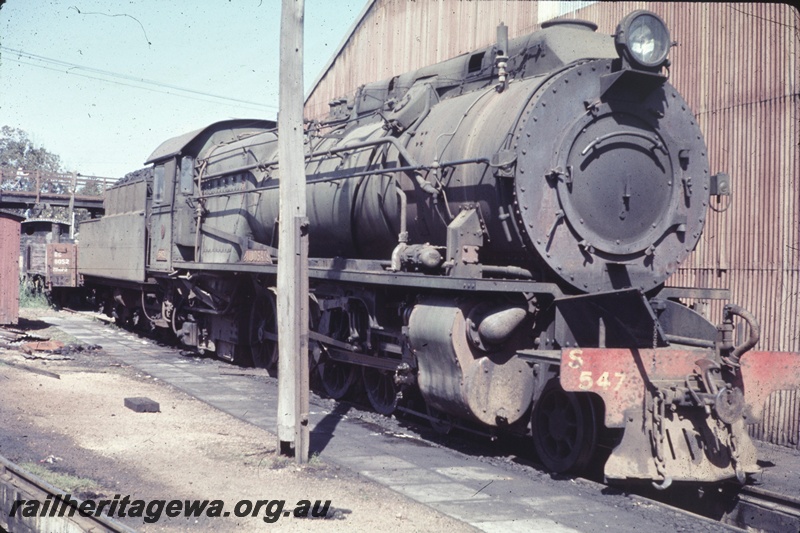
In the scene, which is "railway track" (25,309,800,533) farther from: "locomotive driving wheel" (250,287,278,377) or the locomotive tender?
"locomotive driving wheel" (250,287,278,377)

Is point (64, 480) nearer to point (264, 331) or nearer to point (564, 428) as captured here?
point (564, 428)

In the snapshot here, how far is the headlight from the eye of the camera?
7301 millimetres

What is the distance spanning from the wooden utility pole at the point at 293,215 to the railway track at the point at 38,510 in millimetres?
2344

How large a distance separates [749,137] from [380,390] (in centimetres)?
543

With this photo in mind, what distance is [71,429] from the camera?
8.40 m

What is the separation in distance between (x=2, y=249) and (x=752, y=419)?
1724 cm

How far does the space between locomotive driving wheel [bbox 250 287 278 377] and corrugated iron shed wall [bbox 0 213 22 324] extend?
8.09 metres

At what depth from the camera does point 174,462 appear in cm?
717

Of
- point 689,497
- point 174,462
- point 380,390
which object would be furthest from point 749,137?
point 174,462

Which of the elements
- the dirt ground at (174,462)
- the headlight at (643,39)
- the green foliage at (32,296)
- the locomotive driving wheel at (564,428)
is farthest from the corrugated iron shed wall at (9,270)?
the headlight at (643,39)

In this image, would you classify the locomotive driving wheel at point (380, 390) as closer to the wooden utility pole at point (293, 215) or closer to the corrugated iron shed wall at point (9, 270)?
the wooden utility pole at point (293, 215)

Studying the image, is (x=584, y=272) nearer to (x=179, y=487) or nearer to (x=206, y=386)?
(x=179, y=487)

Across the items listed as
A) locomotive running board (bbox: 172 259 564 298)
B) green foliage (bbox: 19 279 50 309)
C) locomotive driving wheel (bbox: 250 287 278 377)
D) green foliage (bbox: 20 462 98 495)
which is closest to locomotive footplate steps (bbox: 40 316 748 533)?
locomotive running board (bbox: 172 259 564 298)

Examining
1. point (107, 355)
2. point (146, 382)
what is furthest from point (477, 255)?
point (107, 355)
